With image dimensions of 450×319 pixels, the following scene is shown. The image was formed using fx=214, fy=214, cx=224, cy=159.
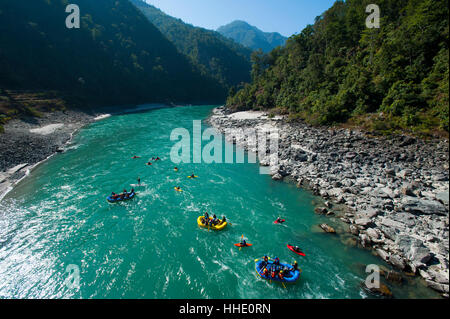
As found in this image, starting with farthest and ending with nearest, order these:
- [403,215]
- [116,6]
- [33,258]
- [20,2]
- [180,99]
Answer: [116,6] < [180,99] < [20,2] < [403,215] < [33,258]

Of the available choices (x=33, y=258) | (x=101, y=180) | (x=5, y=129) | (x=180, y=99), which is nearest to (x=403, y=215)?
(x=33, y=258)

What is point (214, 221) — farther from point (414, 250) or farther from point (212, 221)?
point (414, 250)

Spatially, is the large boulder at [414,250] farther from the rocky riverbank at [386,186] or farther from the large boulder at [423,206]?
the large boulder at [423,206]

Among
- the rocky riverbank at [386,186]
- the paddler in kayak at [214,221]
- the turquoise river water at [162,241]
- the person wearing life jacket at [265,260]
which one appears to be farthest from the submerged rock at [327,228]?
the paddler in kayak at [214,221]

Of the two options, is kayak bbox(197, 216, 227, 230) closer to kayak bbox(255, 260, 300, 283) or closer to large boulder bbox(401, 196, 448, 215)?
kayak bbox(255, 260, 300, 283)

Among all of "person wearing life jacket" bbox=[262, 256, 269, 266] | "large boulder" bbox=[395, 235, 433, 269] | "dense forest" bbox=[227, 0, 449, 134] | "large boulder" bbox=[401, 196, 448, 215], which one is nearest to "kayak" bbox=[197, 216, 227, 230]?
"person wearing life jacket" bbox=[262, 256, 269, 266]

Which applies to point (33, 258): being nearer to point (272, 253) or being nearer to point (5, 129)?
point (272, 253)

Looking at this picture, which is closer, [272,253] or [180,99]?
[272,253]
